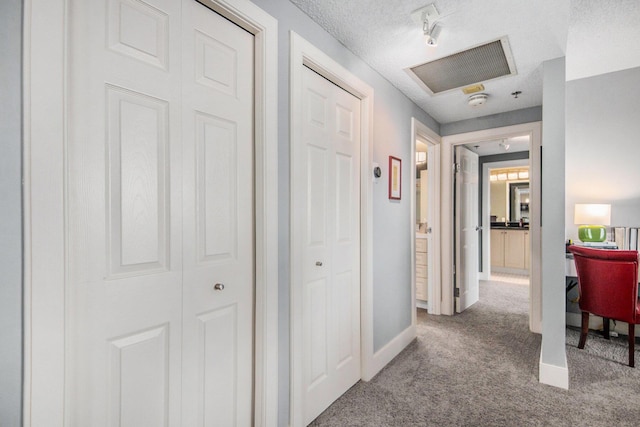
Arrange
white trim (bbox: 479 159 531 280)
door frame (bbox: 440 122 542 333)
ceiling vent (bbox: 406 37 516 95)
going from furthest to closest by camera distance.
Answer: white trim (bbox: 479 159 531 280)
door frame (bbox: 440 122 542 333)
ceiling vent (bbox: 406 37 516 95)

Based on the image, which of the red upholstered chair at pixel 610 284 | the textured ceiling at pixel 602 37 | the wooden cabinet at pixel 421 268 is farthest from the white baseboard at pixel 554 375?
the textured ceiling at pixel 602 37

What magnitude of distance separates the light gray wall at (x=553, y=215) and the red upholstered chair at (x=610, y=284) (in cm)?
63

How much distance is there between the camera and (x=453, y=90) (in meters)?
2.72

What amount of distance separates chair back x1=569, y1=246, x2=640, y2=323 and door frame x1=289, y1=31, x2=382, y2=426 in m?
1.86

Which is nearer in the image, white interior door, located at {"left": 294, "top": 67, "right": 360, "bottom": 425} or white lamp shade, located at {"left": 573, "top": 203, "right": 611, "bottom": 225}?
white interior door, located at {"left": 294, "top": 67, "right": 360, "bottom": 425}

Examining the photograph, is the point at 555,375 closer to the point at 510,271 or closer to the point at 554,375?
the point at 554,375

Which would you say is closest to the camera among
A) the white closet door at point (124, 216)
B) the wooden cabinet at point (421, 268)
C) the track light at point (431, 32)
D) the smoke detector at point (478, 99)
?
the white closet door at point (124, 216)

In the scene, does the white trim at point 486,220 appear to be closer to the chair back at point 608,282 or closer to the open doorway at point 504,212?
the open doorway at point 504,212

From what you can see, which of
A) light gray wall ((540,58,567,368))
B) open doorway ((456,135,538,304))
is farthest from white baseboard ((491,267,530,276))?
light gray wall ((540,58,567,368))

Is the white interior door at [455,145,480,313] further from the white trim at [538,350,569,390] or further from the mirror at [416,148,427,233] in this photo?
the white trim at [538,350,569,390]

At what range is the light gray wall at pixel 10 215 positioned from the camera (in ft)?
2.63

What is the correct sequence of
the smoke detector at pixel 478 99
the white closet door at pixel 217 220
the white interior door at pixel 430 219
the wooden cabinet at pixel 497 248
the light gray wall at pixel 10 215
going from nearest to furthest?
the light gray wall at pixel 10 215 < the white closet door at pixel 217 220 < the smoke detector at pixel 478 99 < the white interior door at pixel 430 219 < the wooden cabinet at pixel 497 248

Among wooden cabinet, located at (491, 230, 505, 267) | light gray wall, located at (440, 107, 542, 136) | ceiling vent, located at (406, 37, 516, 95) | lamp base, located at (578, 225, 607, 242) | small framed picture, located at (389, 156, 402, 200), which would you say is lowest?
wooden cabinet, located at (491, 230, 505, 267)

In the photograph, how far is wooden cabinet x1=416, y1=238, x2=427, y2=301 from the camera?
12.8 feet
